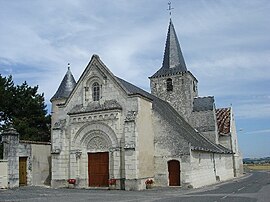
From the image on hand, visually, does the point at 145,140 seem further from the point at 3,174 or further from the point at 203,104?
the point at 203,104

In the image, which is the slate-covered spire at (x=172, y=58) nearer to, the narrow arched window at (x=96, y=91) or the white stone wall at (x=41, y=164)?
the narrow arched window at (x=96, y=91)

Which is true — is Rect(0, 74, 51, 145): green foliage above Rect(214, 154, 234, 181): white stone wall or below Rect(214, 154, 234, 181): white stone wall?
above

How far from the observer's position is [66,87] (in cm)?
3192

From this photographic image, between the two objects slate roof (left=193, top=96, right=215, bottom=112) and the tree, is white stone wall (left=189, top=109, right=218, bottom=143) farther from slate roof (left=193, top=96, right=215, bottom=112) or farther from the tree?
the tree

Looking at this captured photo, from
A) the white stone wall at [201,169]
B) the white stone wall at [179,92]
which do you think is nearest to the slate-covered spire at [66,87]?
the white stone wall at [179,92]

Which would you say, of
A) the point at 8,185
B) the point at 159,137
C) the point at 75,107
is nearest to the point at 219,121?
the point at 159,137

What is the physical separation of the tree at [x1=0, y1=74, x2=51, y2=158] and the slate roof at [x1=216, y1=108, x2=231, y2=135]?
18.5 m

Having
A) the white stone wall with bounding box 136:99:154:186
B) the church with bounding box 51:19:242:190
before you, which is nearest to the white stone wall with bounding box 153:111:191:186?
the church with bounding box 51:19:242:190

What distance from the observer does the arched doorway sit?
24.3 meters

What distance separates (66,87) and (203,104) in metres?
14.4

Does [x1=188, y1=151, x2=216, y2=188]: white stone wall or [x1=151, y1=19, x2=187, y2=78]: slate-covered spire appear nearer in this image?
[x1=188, y1=151, x2=216, y2=188]: white stone wall

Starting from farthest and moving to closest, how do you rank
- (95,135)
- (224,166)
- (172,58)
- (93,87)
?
(172,58) → (224,166) → (93,87) → (95,135)

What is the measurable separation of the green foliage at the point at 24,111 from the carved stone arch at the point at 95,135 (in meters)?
10.6

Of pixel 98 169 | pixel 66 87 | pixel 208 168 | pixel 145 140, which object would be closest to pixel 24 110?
pixel 66 87
